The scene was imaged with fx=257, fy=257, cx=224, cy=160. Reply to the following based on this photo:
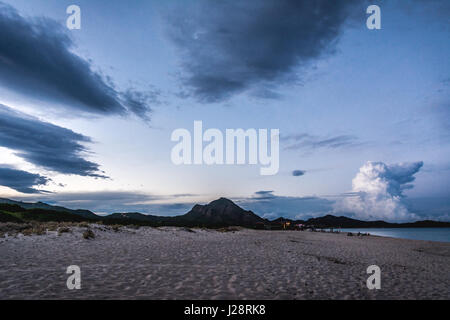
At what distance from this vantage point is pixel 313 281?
37.7 feet

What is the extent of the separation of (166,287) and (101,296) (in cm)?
224
